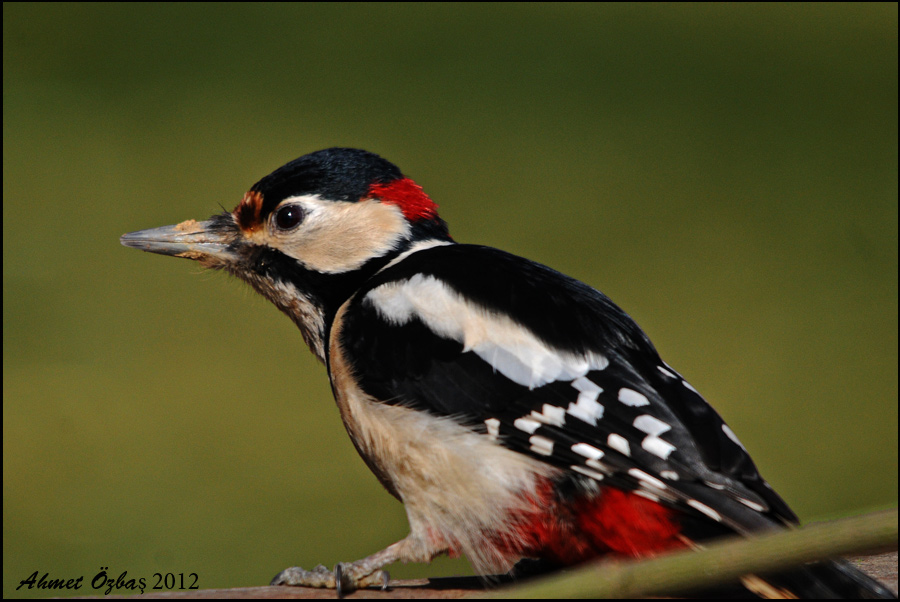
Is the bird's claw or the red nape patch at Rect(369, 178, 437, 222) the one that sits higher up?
the red nape patch at Rect(369, 178, 437, 222)

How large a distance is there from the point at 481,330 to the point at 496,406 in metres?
0.14

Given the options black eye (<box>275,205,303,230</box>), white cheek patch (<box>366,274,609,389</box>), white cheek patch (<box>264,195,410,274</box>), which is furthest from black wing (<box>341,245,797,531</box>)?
black eye (<box>275,205,303,230</box>)

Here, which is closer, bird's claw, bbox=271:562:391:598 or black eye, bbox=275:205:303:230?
bird's claw, bbox=271:562:391:598

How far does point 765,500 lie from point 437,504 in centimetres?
49

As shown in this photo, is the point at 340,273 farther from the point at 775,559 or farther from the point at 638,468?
the point at 775,559

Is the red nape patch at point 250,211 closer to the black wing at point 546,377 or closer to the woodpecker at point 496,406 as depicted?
the woodpecker at point 496,406

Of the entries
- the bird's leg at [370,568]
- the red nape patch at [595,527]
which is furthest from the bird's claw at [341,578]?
the red nape patch at [595,527]

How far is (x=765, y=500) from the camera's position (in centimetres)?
117

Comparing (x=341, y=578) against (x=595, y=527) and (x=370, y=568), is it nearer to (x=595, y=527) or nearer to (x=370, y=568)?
(x=370, y=568)

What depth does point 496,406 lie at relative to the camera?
133 centimetres

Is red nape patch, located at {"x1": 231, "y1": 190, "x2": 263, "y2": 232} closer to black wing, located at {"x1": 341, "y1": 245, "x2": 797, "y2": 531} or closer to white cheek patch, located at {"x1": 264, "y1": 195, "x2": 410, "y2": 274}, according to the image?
white cheek patch, located at {"x1": 264, "y1": 195, "x2": 410, "y2": 274}

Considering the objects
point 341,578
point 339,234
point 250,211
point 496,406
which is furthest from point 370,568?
point 250,211

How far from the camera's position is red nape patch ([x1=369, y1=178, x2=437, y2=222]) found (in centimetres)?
171

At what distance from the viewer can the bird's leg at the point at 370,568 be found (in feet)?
4.62
